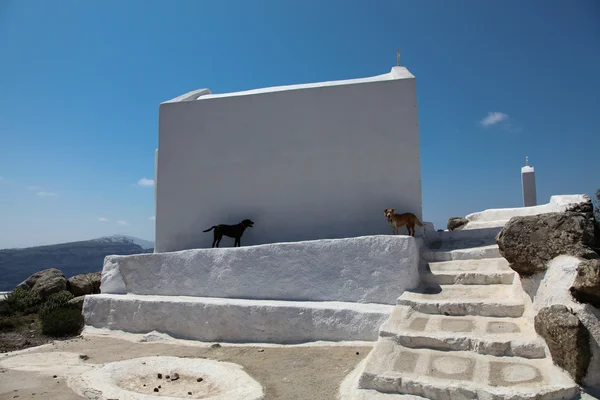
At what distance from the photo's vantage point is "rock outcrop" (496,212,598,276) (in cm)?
397

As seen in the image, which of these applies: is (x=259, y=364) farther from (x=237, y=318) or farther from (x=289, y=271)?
(x=289, y=271)

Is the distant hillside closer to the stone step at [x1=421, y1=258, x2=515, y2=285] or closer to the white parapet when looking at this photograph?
the white parapet

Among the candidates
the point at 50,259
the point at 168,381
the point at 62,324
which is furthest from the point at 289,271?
the point at 50,259

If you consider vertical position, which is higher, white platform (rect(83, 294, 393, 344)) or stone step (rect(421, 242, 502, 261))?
stone step (rect(421, 242, 502, 261))

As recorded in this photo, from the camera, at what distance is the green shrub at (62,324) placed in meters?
6.99

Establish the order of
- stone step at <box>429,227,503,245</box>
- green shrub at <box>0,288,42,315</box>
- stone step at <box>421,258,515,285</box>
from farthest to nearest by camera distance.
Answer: green shrub at <box>0,288,42,315</box>
stone step at <box>429,227,503,245</box>
stone step at <box>421,258,515,285</box>

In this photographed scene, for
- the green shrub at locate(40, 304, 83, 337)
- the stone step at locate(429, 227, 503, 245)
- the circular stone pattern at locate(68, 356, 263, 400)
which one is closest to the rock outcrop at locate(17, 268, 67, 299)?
the green shrub at locate(40, 304, 83, 337)

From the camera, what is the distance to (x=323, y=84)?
26.0 ft

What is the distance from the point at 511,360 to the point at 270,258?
11.7ft

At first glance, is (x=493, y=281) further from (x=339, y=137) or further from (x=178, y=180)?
(x=178, y=180)

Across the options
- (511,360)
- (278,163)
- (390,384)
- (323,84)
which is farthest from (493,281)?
(323,84)

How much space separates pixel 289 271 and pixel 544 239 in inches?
131

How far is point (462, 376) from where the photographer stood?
3494 mm

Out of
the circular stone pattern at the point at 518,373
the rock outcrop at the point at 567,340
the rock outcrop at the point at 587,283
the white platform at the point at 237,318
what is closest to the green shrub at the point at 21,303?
the white platform at the point at 237,318
